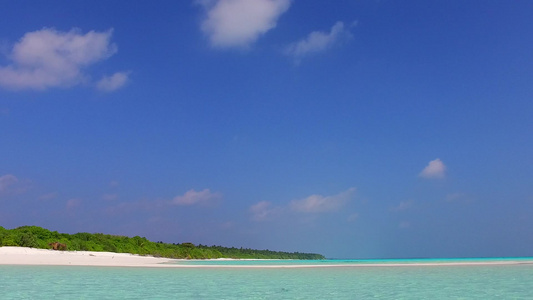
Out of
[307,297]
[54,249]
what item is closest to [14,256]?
[54,249]

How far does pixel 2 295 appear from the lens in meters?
12.5

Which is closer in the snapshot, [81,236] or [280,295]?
[280,295]

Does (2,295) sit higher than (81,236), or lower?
lower

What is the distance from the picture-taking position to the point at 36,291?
45.2 feet

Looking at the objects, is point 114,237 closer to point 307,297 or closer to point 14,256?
point 14,256

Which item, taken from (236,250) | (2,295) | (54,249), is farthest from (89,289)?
(236,250)

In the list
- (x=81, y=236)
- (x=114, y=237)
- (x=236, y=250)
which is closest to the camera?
(x=81, y=236)

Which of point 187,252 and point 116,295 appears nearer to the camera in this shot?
point 116,295

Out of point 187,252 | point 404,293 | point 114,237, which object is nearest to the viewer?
point 404,293

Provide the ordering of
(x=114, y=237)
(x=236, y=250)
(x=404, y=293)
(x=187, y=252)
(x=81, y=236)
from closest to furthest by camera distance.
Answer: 1. (x=404, y=293)
2. (x=81, y=236)
3. (x=114, y=237)
4. (x=187, y=252)
5. (x=236, y=250)

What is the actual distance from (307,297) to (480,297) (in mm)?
5057

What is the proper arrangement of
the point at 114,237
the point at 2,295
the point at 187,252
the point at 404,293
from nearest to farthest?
the point at 2,295, the point at 404,293, the point at 114,237, the point at 187,252

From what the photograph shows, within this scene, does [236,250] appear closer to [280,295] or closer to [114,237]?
[114,237]

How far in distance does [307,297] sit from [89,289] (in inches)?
285
